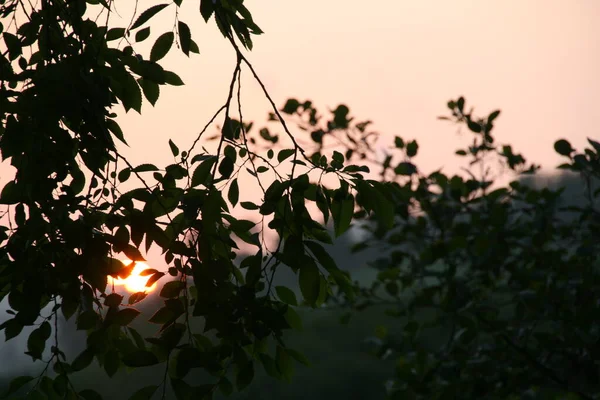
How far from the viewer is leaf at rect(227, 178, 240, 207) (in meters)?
1.95

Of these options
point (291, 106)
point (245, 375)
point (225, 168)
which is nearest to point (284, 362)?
point (245, 375)

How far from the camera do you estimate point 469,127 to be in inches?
153

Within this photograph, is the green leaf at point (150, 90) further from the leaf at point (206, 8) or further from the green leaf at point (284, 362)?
the green leaf at point (284, 362)

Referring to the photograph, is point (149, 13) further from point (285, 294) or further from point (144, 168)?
point (285, 294)

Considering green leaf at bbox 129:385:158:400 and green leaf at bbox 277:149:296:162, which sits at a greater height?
green leaf at bbox 277:149:296:162

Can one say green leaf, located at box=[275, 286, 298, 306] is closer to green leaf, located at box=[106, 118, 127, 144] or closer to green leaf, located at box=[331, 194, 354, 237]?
green leaf, located at box=[331, 194, 354, 237]

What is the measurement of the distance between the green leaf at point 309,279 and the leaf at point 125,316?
16.6 inches

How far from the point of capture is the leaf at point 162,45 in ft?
6.13

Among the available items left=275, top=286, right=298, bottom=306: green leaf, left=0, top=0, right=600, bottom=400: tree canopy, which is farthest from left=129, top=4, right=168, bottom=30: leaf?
left=275, top=286, right=298, bottom=306: green leaf

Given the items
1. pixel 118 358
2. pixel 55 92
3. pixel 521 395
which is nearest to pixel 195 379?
pixel 521 395

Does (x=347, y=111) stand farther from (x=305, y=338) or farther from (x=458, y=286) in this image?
(x=305, y=338)

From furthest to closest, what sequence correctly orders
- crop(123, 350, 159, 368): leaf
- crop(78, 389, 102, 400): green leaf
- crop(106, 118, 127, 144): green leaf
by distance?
crop(106, 118, 127, 144): green leaf → crop(78, 389, 102, 400): green leaf → crop(123, 350, 159, 368): leaf

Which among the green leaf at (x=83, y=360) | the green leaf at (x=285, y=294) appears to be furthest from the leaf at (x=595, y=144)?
the green leaf at (x=83, y=360)

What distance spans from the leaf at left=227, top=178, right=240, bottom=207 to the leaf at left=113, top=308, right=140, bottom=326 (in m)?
0.39
